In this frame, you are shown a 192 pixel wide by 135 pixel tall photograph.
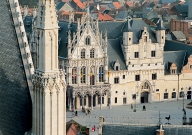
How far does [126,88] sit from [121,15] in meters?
82.2

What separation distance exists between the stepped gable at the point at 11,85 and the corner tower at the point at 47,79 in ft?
3.31

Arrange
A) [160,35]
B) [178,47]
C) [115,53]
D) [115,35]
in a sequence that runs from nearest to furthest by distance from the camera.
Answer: [115,53] → [160,35] → [115,35] → [178,47]

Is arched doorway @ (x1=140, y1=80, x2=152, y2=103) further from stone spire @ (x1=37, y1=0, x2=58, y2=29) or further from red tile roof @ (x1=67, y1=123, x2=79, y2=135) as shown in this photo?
stone spire @ (x1=37, y1=0, x2=58, y2=29)

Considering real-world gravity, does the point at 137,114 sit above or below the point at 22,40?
below

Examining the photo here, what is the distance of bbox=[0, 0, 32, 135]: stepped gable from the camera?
898 inches

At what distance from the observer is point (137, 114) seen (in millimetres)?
89375

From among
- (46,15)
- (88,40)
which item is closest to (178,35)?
(88,40)

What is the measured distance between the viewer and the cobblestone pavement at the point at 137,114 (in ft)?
276

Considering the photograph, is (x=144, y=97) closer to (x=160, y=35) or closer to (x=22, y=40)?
(x=160, y=35)

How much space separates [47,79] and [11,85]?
1716 mm

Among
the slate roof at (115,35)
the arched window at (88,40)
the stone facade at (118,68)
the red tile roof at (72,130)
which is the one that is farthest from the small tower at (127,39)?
the red tile roof at (72,130)

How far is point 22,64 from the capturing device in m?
23.3

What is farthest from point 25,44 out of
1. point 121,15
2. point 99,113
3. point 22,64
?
point 121,15

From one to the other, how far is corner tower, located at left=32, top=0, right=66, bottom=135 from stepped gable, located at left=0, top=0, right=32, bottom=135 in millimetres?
1007
